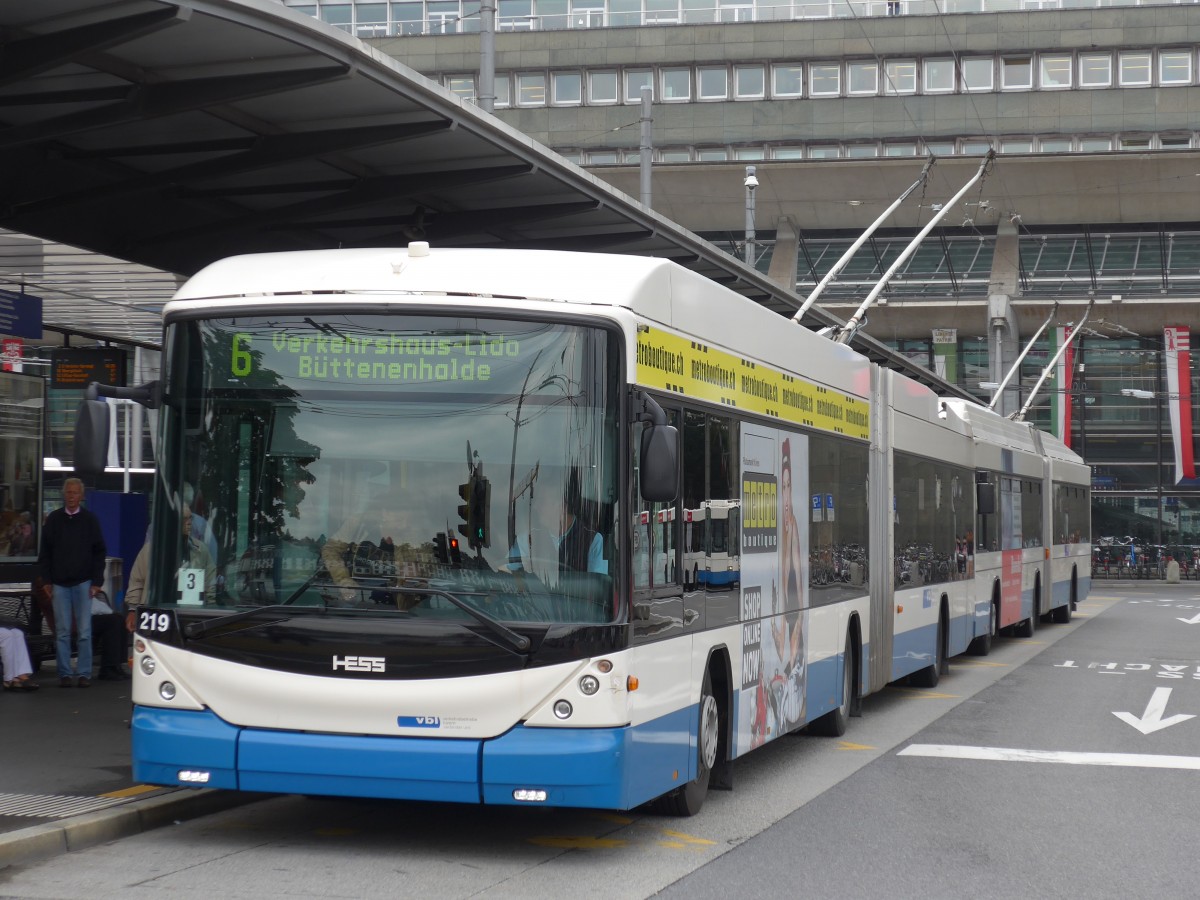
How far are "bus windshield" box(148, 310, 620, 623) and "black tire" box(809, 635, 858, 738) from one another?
5.87 meters

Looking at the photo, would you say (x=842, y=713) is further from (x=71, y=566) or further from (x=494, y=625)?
(x=494, y=625)

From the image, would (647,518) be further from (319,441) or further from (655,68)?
(655,68)

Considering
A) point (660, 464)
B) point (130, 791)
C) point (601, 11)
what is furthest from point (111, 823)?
point (601, 11)

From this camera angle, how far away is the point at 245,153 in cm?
1216

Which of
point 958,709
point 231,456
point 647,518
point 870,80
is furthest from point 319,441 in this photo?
point 870,80

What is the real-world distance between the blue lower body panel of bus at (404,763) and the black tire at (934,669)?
10422mm

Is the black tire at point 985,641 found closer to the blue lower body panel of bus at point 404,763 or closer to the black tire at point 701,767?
the black tire at point 701,767

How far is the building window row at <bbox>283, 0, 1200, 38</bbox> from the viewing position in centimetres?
5100

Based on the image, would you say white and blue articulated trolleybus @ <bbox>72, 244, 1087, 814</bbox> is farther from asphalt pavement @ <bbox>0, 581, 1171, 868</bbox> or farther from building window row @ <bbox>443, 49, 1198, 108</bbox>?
building window row @ <bbox>443, 49, 1198, 108</bbox>

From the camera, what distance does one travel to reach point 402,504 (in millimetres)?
7711

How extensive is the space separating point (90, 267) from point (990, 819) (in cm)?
1088

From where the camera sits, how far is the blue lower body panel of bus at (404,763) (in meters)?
7.53

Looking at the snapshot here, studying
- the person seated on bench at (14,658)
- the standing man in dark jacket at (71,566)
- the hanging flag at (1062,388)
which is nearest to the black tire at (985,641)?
the standing man in dark jacket at (71,566)

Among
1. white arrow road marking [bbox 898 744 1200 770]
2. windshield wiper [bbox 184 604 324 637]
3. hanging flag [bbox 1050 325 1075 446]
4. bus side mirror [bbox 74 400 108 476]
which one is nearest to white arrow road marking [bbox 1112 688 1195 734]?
white arrow road marking [bbox 898 744 1200 770]
